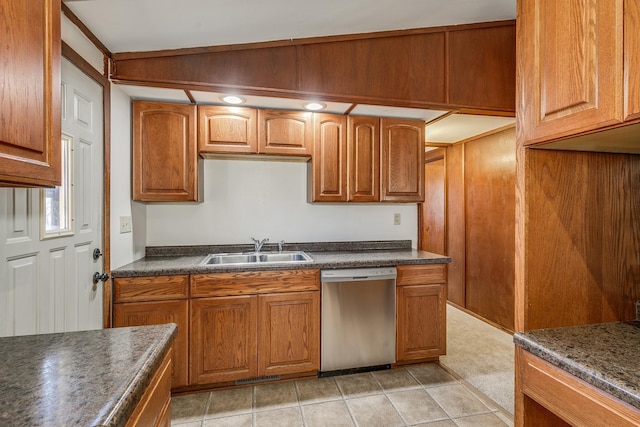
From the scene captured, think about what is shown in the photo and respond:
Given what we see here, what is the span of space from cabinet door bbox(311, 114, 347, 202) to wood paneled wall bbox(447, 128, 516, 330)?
1.72 m

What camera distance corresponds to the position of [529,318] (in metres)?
1.16

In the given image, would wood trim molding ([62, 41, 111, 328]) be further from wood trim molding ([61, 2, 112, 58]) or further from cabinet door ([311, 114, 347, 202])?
cabinet door ([311, 114, 347, 202])

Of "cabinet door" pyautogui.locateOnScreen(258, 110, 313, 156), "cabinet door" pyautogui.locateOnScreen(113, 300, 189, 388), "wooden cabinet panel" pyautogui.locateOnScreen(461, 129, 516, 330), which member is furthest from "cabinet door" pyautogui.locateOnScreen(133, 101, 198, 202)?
"wooden cabinet panel" pyautogui.locateOnScreen(461, 129, 516, 330)

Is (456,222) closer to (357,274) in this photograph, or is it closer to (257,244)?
(357,274)

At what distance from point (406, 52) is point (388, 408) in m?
2.50

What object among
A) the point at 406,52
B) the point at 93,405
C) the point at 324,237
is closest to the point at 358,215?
the point at 324,237

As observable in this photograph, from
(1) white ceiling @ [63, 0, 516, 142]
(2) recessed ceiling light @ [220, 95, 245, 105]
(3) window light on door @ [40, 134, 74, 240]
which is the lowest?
(3) window light on door @ [40, 134, 74, 240]

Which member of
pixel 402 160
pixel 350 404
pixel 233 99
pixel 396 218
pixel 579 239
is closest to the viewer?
pixel 579 239

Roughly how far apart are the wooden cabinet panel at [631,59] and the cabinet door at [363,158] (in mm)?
1833

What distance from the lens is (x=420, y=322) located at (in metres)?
2.42

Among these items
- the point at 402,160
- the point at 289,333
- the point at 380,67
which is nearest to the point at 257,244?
the point at 289,333

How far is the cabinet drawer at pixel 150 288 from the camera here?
1.95 meters

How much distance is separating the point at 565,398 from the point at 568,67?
3.42ft

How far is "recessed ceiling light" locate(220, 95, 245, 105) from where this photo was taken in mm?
2213
